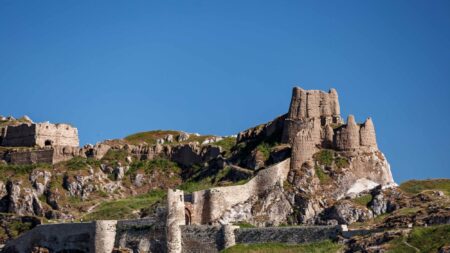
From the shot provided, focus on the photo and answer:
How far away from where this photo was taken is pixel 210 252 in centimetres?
8169

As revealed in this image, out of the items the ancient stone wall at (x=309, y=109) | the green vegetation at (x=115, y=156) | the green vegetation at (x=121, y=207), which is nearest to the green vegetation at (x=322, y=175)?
the ancient stone wall at (x=309, y=109)

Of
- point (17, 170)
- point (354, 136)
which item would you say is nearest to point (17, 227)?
point (17, 170)

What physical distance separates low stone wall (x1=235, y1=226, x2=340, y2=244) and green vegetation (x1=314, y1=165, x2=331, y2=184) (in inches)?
416

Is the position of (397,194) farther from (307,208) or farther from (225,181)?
(225,181)

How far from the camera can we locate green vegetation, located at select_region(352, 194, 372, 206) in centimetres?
8612

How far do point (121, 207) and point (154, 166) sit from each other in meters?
11.3

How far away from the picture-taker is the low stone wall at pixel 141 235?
84125 millimetres

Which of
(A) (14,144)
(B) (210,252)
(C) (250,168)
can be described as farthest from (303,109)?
(A) (14,144)

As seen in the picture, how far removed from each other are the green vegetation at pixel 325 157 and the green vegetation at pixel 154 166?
19.5 metres

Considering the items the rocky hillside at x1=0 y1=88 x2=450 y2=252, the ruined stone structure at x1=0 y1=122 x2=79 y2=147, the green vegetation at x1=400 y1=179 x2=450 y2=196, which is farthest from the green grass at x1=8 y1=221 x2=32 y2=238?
the green vegetation at x1=400 y1=179 x2=450 y2=196

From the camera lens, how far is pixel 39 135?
387 ft

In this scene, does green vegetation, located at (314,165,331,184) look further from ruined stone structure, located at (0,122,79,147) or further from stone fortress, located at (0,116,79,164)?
ruined stone structure, located at (0,122,79,147)

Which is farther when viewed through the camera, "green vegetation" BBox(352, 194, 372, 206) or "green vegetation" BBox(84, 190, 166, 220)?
"green vegetation" BBox(84, 190, 166, 220)

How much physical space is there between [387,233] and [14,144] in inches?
2186
